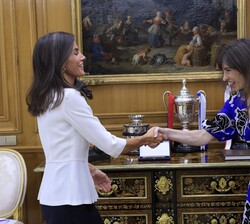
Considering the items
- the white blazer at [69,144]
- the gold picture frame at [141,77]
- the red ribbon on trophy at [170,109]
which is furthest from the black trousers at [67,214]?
the gold picture frame at [141,77]

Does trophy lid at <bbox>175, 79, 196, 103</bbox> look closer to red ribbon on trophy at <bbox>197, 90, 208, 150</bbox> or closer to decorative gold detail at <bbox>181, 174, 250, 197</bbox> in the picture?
red ribbon on trophy at <bbox>197, 90, 208, 150</bbox>

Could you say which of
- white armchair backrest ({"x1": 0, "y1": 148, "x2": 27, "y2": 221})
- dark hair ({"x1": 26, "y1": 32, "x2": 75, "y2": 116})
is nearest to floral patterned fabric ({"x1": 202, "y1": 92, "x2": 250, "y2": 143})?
dark hair ({"x1": 26, "y1": 32, "x2": 75, "y2": 116})

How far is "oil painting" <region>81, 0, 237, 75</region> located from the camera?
3.46m

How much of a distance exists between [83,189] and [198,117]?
1570 millimetres

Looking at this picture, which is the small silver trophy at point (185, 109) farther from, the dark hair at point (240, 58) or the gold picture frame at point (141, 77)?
the dark hair at point (240, 58)

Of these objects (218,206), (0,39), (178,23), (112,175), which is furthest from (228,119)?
(0,39)

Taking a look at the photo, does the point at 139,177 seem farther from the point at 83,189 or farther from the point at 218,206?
the point at 83,189

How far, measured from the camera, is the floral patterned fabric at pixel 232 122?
2.58 meters

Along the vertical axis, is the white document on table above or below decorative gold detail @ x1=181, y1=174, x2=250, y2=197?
above

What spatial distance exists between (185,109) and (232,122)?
59 cm

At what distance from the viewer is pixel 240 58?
2.32 meters

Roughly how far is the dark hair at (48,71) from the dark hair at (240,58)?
2.60 ft

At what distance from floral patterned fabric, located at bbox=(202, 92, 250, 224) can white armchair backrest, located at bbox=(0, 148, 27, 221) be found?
1.30 m

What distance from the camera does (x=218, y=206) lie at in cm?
298
